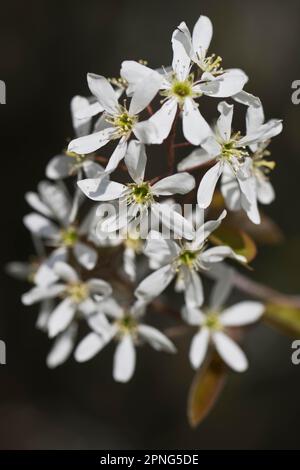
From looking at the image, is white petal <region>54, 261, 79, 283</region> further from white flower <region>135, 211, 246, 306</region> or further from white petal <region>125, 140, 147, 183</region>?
white petal <region>125, 140, 147, 183</region>

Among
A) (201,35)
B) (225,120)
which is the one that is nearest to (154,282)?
(225,120)

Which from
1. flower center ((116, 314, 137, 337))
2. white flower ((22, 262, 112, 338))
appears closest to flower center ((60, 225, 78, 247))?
white flower ((22, 262, 112, 338))

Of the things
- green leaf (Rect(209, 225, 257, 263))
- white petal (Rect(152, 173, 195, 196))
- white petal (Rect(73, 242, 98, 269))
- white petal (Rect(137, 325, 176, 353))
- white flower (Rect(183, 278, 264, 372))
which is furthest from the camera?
white flower (Rect(183, 278, 264, 372))

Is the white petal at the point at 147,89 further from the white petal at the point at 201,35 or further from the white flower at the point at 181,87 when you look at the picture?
the white petal at the point at 201,35

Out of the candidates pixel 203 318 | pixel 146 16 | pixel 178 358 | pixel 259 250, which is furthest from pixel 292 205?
pixel 203 318

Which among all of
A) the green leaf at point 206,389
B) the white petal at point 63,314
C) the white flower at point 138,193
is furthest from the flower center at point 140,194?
the green leaf at point 206,389
